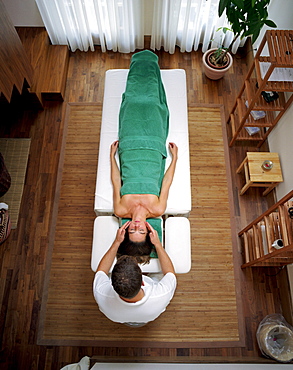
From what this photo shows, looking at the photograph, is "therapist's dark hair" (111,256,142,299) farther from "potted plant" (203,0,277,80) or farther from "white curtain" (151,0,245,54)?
"white curtain" (151,0,245,54)

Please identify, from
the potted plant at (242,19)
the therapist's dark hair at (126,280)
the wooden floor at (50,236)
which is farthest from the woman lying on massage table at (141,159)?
the wooden floor at (50,236)

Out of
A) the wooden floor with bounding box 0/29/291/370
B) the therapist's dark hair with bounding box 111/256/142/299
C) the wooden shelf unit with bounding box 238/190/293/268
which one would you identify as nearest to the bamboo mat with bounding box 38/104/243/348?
the wooden floor with bounding box 0/29/291/370

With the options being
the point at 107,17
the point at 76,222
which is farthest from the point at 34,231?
the point at 107,17

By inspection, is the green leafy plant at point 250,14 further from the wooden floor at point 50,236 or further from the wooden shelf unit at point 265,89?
the wooden floor at point 50,236

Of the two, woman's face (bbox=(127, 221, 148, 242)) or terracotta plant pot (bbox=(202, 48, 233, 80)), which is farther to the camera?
terracotta plant pot (bbox=(202, 48, 233, 80))

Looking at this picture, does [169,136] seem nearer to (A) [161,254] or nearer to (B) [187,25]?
(A) [161,254]

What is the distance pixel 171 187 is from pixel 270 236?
0.74 meters

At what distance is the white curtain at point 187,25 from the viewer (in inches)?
105

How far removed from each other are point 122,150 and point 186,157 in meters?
0.49

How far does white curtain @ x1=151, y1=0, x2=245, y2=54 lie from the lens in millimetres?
2658

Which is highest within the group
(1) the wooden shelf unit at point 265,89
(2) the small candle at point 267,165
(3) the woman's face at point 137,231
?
(1) the wooden shelf unit at point 265,89

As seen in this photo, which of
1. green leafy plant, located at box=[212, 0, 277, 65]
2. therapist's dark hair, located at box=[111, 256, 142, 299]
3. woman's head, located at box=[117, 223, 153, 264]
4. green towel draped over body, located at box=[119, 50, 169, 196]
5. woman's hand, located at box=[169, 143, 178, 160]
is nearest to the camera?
therapist's dark hair, located at box=[111, 256, 142, 299]

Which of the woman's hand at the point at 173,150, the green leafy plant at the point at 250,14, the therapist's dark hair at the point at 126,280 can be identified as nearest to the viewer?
the therapist's dark hair at the point at 126,280

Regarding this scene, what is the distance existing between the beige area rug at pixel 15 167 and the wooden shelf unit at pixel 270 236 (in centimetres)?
198
